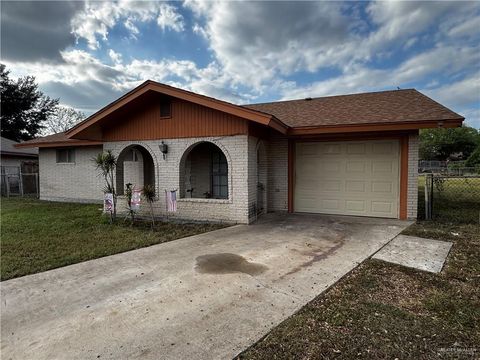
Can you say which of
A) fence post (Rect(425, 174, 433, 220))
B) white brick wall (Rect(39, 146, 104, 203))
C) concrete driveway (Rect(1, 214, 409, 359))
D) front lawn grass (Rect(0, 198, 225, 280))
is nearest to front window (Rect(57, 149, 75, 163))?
white brick wall (Rect(39, 146, 104, 203))

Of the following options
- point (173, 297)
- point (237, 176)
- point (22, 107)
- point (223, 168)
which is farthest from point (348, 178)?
point (22, 107)

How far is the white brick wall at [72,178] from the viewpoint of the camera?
11.7 meters

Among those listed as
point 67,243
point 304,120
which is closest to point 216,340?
point 67,243

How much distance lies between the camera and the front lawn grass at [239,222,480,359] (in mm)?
2232

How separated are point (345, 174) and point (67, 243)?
7365 mm

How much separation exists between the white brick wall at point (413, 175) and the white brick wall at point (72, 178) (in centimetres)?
1115

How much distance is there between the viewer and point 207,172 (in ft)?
31.8

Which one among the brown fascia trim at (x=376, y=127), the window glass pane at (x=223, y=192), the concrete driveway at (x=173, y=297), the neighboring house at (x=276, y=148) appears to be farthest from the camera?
the window glass pane at (x=223, y=192)

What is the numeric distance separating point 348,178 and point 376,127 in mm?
1785

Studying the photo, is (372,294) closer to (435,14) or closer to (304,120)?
(304,120)

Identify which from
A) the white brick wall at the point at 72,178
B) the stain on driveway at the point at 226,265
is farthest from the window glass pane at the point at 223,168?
the white brick wall at the point at 72,178

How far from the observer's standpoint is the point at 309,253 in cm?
471

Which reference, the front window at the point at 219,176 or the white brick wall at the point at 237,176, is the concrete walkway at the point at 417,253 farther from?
the front window at the point at 219,176

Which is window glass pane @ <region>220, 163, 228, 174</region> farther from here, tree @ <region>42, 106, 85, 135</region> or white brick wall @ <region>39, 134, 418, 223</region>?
tree @ <region>42, 106, 85, 135</region>
